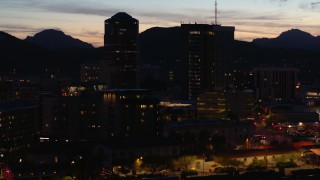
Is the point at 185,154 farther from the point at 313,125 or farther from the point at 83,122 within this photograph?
the point at 313,125

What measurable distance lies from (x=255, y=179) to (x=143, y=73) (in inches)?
1837

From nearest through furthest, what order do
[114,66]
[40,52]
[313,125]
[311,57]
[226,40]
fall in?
1. [313,125]
2. [114,66]
3. [226,40]
4. [40,52]
5. [311,57]

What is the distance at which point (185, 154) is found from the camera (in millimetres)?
18578

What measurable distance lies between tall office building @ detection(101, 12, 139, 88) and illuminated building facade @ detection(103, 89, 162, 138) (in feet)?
93.8

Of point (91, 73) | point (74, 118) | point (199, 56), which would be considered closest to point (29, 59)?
point (91, 73)

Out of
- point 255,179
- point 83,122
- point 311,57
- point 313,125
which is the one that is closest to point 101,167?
point 255,179

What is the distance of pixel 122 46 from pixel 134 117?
31.8 metres

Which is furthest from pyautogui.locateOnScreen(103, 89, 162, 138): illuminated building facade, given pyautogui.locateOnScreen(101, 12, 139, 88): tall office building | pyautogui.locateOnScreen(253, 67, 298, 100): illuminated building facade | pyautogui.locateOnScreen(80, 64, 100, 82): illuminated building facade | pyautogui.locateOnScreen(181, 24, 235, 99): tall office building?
pyautogui.locateOnScreen(253, 67, 298, 100): illuminated building facade

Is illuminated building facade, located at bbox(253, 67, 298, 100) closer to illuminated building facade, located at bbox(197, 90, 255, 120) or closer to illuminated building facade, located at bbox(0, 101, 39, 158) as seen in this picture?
illuminated building facade, located at bbox(197, 90, 255, 120)

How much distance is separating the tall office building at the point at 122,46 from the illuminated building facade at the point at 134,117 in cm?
2858

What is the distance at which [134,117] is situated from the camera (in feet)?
74.8

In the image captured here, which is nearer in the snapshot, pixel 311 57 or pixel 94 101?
pixel 94 101

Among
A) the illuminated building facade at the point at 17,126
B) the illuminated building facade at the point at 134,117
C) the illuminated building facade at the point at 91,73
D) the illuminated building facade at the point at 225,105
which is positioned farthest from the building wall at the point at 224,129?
the illuminated building facade at the point at 91,73

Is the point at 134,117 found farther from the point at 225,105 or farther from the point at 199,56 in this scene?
the point at 199,56
